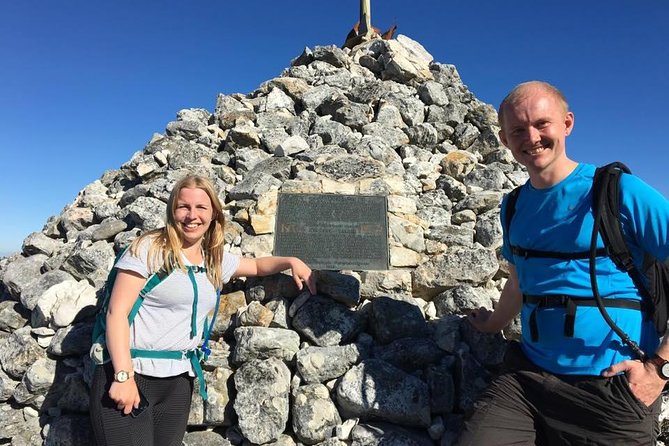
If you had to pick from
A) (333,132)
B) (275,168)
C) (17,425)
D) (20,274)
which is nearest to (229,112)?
(333,132)

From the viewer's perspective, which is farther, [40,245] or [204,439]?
[40,245]

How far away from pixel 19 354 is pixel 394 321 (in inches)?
165

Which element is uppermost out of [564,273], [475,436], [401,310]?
[564,273]

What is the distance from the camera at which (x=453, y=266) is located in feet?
16.6

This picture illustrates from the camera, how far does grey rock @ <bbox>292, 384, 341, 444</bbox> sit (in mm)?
3721

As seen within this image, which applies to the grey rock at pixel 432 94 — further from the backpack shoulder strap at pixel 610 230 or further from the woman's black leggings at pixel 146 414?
the woman's black leggings at pixel 146 414

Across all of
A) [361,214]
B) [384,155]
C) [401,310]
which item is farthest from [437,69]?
[401,310]

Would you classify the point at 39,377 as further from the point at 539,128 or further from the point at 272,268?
the point at 539,128

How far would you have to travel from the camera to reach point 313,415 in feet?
12.3

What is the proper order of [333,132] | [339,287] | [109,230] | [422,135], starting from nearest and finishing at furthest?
[339,287]
[109,230]
[333,132]
[422,135]

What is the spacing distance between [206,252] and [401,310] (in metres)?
2.17

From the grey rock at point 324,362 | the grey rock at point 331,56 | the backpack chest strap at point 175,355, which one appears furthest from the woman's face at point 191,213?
the grey rock at point 331,56

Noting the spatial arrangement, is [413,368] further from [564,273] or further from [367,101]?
[367,101]

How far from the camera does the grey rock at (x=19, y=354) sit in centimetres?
454
